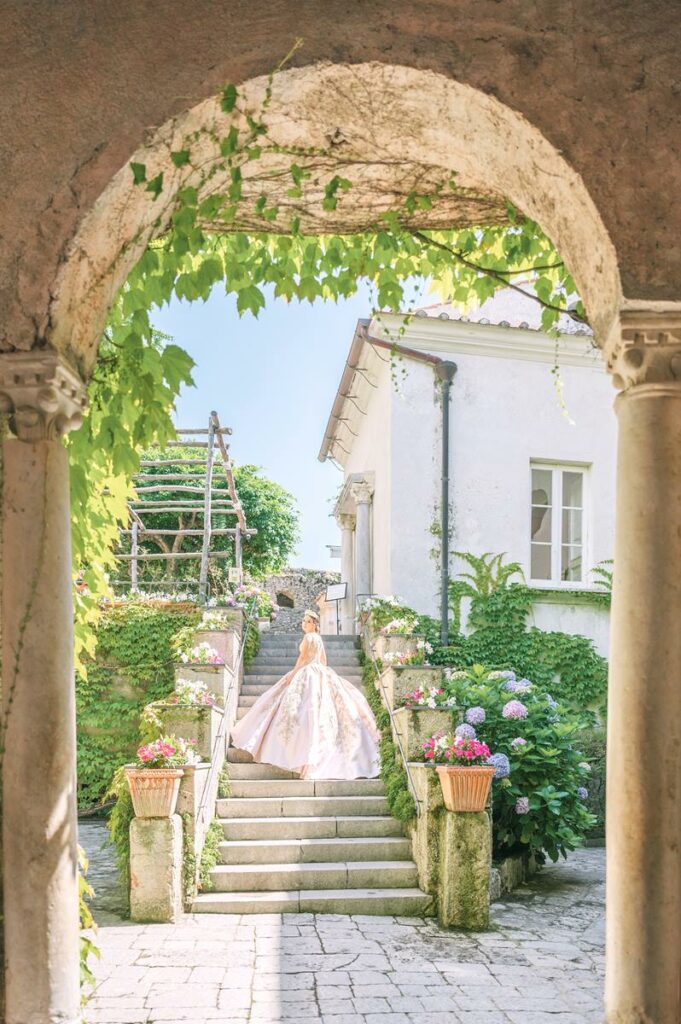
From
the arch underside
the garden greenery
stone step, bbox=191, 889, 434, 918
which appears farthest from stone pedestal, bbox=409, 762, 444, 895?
the arch underside

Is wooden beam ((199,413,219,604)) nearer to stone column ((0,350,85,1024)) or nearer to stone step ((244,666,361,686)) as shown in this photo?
stone step ((244,666,361,686))

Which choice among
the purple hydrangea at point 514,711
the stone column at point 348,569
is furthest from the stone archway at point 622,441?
the stone column at point 348,569

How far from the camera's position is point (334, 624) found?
18.6 m

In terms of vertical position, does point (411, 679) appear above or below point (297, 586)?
above

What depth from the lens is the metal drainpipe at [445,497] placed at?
41.7 feet

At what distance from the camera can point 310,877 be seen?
768 centimetres

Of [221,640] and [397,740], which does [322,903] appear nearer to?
[397,740]

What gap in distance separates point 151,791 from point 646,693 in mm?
4926

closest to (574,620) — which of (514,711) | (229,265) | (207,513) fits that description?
(514,711)

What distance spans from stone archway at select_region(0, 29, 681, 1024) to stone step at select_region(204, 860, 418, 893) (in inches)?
196

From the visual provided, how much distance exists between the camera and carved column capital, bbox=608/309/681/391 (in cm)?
290

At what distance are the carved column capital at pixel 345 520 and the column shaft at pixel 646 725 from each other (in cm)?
1433

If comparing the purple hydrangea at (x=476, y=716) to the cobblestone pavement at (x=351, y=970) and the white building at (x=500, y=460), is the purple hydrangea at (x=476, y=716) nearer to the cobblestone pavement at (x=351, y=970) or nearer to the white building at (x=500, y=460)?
the cobblestone pavement at (x=351, y=970)

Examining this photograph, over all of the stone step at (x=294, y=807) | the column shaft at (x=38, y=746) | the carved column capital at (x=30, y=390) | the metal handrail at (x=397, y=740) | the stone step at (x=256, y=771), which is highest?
the carved column capital at (x=30, y=390)
